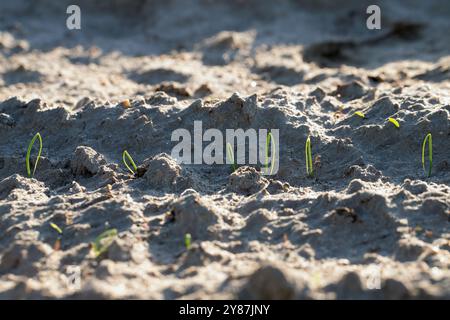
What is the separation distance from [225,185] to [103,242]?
2.70 feet

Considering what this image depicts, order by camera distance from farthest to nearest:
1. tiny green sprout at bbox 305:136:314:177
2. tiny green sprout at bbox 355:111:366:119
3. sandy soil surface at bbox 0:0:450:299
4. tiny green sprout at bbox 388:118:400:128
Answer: tiny green sprout at bbox 355:111:366:119, tiny green sprout at bbox 388:118:400:128, tiny green sprout at bbox 305:136:314:177, sandy soil surface at bbox 0:0:450:299

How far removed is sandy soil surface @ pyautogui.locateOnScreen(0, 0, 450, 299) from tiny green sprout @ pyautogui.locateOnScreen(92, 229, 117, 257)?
0.03 meters

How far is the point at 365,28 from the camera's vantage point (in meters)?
6.44

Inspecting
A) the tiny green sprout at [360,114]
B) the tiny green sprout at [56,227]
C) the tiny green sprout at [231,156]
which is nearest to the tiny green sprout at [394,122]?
the tiny green sprout at [360,114]

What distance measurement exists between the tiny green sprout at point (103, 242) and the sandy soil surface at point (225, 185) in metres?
0.03

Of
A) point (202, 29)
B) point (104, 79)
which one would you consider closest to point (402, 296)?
point (104, 79)

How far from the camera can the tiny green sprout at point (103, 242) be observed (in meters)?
2.44

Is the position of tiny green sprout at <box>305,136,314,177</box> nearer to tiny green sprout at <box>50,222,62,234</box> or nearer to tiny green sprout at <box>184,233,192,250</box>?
tiny green sprout at <box>184,233,192,250</box>

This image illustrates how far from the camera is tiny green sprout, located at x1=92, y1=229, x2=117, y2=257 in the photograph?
8.00 feet

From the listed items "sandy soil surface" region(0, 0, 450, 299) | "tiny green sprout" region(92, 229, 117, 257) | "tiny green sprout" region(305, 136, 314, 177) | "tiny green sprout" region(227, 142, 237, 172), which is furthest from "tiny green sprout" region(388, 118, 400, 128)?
"tiny green sprout" region(92, 229, 117, 257)

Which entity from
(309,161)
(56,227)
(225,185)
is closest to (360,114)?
(309,161)

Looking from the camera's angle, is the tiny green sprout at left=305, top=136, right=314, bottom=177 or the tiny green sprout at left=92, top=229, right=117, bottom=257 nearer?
the tiny green sprout at left=92, top=229, right=117, bottom=257

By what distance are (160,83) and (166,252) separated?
271cm
